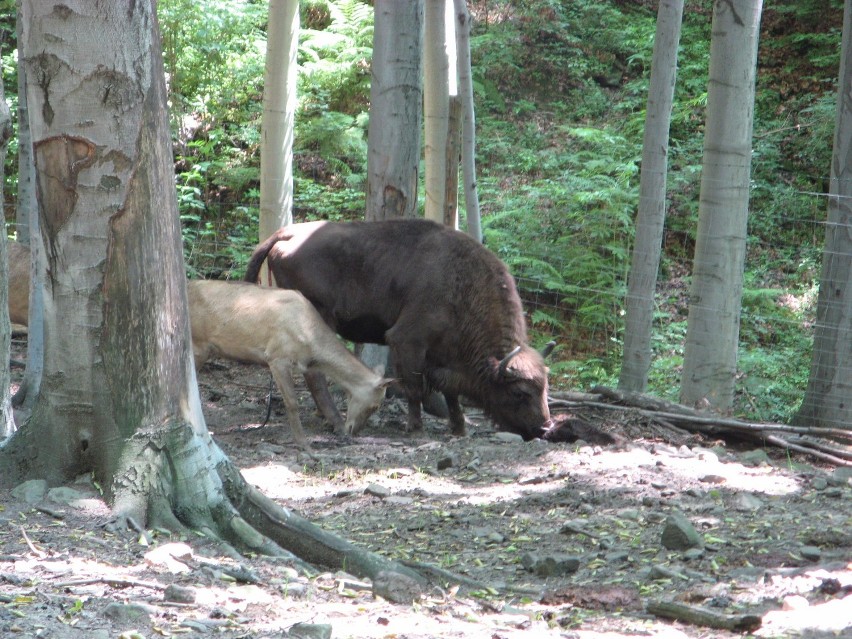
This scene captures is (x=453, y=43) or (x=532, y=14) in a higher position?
(x=532, y=14)

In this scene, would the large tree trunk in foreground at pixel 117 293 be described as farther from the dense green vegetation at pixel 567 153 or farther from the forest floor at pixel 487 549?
the dense green vegetation at pixel 567 153

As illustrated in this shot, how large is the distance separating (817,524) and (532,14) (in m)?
17.4

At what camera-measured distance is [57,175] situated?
4973 millimetres

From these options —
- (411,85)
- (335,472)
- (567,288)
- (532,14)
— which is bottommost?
(335,472)

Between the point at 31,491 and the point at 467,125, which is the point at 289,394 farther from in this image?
the point at 467,125

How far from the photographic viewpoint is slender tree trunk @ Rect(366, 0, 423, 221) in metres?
9.33

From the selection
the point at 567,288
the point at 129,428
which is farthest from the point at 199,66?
the point at 129,428

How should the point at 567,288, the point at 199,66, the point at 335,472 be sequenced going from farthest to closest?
the point at 199,66, the point at 567,288, the point at 335,472

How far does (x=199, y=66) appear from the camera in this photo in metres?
16.8

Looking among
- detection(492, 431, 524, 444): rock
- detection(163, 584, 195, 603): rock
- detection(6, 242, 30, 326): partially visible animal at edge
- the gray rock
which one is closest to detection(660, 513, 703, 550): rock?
detection(163, 584, 195, 603): rock

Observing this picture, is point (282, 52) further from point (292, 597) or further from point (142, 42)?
point (292, 597)

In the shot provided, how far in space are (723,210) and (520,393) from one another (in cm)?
273

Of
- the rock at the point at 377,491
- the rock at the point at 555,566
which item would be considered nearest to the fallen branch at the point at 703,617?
the rock at the point at 555,566

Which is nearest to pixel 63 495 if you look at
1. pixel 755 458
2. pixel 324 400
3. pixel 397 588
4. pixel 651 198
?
pixel 397 588
